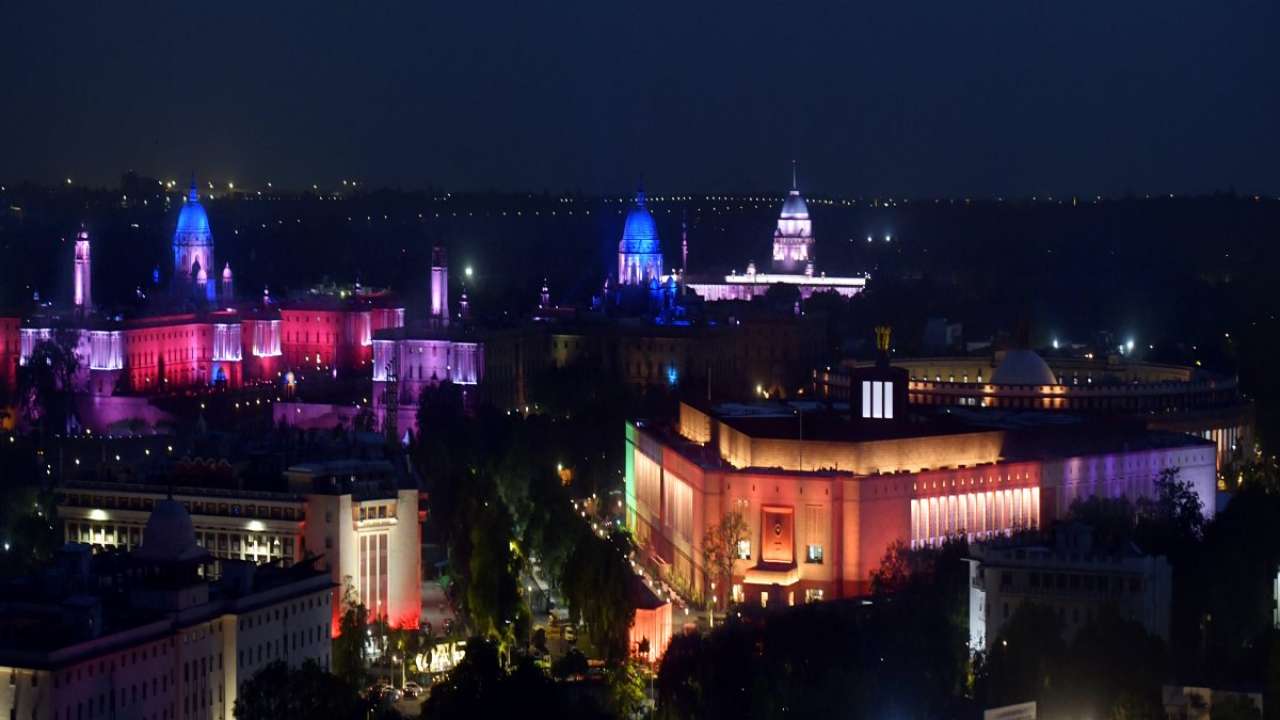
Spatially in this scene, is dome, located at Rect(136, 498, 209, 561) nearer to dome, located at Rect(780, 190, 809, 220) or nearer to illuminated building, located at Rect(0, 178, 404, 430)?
illuminated building, located at Rect(0, 178, 404, 430)

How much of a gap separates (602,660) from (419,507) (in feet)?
29.5

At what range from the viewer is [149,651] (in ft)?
162

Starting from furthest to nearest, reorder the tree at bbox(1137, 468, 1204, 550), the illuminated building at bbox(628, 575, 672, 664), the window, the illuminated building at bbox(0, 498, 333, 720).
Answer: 1. the window
2. the tree at bbox(1137, 468, 1204, 550)
3. the illuminated building at bbox(628, 575, 672, 664)
4. the illuminated building at bbox(0, 498, 333, 720)

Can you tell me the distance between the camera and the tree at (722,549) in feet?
213

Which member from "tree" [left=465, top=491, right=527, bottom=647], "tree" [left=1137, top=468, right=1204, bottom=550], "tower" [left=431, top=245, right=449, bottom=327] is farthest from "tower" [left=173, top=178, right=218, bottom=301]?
"tree" [left=465, top=491, right=527, bottom=647]

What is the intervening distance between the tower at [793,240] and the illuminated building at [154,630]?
115519mm

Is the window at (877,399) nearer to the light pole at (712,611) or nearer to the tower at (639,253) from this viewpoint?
the light pole at (712,611)

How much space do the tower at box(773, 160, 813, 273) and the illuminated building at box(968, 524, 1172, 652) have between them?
4573 inches

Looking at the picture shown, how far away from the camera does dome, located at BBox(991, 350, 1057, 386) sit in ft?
291

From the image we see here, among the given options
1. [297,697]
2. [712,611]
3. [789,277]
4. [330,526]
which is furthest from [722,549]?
[789,277]

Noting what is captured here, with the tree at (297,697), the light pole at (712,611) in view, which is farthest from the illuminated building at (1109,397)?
the tree at (297,697)

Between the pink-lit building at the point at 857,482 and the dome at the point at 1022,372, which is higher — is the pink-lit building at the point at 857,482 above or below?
below

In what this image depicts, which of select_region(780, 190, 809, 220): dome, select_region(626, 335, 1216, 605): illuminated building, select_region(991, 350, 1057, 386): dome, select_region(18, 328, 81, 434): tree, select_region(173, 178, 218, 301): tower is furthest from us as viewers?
select_region(780, 190, 809, 220): dome

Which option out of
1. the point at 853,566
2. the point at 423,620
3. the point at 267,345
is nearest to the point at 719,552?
the point at 853,566
